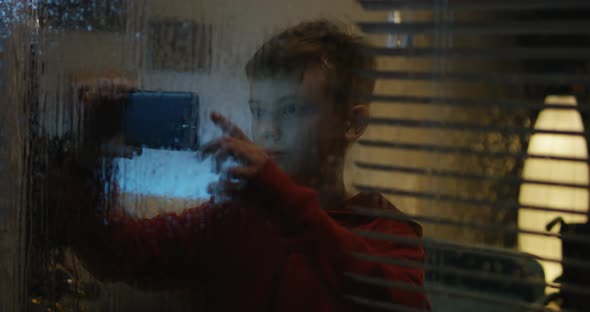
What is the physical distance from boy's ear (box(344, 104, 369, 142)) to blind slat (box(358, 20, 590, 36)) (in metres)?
0.08

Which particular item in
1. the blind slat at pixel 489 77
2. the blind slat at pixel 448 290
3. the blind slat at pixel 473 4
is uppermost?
the blind slat at pixel 473 4

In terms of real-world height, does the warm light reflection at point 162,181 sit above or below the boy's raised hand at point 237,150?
below

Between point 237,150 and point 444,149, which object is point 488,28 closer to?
point 444,149

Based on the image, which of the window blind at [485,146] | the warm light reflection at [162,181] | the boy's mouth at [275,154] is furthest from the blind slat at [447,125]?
the warm light reflection at [162,181]

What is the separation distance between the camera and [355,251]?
24.6 inches

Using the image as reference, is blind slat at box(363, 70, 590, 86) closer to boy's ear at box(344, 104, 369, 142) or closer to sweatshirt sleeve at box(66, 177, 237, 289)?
boy's ear at box(344, 104, 369, 142)

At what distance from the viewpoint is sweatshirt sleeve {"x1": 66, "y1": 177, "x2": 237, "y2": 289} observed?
0.72 metres

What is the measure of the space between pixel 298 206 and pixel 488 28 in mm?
247

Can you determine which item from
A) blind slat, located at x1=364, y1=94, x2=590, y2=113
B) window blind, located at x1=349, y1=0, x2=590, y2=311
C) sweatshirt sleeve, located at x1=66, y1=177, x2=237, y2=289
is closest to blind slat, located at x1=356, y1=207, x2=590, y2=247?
window blind, located at x1=349, y1=0, x2=590, y2=311

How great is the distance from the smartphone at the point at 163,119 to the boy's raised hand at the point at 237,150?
0.03m

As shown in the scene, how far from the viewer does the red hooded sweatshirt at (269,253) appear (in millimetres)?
626

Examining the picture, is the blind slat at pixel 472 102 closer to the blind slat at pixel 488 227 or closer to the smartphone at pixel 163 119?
the blind slat at pixel 488 227

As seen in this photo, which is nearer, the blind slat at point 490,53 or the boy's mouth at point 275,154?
the blind slat at point 490,53

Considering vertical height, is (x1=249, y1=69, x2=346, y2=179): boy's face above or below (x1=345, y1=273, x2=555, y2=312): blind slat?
above
